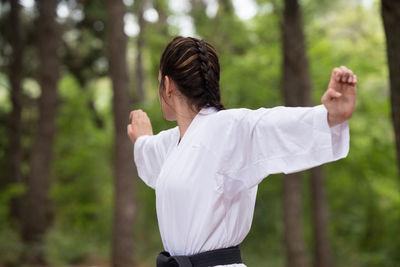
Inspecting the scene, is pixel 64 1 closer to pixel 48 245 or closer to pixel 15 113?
pixel 15 113

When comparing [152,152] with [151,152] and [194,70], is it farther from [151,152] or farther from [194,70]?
[194,70]

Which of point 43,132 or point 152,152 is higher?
point 152,152

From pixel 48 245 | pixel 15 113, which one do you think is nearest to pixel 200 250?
pixel 48 245

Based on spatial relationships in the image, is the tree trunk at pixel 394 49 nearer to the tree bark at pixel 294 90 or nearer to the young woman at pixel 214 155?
the young woman at pixel 214 155

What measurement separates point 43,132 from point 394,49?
11.5 meters

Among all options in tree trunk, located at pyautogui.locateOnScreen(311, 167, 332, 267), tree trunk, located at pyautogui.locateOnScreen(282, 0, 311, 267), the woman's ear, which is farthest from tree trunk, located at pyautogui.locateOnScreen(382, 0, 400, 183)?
tree trunk, located at pyautogui.locateOnScreen(311, 167, 332, 267)

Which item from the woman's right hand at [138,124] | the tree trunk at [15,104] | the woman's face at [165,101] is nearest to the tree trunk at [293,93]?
the woman's right hand at [138,124]

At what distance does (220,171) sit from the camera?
238 centimetres

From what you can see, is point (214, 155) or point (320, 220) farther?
point (320, 220)

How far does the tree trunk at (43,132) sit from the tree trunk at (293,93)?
6.22m

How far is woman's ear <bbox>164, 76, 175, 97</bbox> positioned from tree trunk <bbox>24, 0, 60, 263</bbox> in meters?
12.1

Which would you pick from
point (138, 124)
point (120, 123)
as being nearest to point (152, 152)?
point (138, 124)

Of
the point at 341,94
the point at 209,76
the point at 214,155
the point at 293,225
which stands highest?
the point at 209,76

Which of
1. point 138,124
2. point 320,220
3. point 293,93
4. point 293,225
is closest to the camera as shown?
point 138,124
